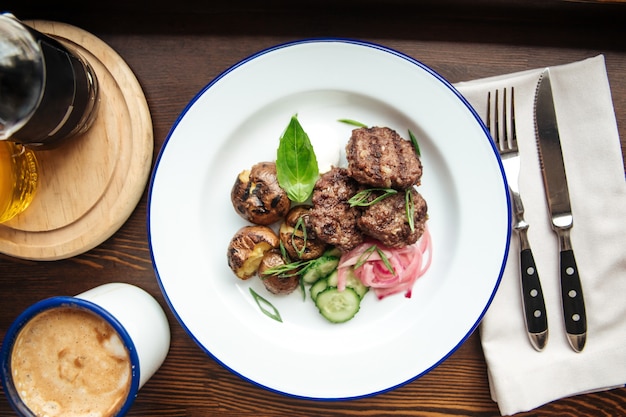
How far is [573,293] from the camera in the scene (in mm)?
2123

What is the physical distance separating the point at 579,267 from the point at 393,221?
85cm

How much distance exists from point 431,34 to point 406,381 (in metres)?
1.40

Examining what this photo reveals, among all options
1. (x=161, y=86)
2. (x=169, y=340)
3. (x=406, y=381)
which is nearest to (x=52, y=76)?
(x=161, y=86)

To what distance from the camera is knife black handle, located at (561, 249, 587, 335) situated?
212 centimetres

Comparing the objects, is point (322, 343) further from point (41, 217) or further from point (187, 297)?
point (41, 217)

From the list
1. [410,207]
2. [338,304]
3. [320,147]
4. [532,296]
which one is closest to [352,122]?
[320,147]

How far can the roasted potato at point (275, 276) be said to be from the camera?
1991mm

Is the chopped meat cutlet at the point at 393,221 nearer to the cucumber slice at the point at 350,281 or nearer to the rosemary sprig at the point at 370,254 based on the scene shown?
the rosemary sprig at the point at 370,254

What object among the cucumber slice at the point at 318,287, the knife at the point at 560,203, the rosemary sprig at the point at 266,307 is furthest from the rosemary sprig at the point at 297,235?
the knife at the point at 560,203

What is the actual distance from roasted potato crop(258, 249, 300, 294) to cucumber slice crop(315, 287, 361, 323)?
0.43 ft

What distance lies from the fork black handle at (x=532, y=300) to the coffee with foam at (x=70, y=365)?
Result: 5.06 feet

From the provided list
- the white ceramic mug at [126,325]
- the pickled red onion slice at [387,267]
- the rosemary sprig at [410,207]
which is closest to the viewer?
the white ceramic mug at [126,325]

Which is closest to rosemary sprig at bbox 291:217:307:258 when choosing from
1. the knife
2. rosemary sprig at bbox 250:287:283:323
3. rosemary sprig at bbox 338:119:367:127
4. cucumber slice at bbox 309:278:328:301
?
cucumber slice at bbox 309:278:328:301

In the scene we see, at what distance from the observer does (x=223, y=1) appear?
213 cm
